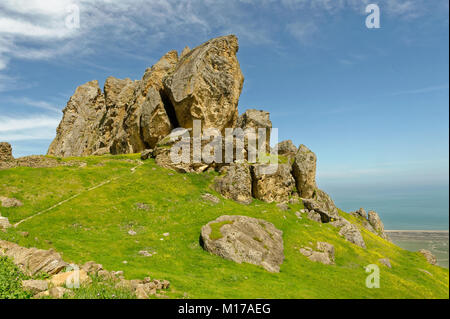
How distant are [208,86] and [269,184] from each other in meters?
30.1

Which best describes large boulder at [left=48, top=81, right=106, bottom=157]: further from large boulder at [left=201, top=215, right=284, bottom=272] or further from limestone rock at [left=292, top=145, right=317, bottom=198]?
large boulder at [left=201, top=215, right=284, bottom=272]

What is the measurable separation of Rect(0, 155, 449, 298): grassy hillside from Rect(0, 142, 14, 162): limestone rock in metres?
4.58

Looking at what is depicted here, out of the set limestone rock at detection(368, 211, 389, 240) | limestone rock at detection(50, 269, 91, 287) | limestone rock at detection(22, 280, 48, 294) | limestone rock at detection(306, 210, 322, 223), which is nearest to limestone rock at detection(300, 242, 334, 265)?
limestone rock at detection(306, 210, 322, 223)

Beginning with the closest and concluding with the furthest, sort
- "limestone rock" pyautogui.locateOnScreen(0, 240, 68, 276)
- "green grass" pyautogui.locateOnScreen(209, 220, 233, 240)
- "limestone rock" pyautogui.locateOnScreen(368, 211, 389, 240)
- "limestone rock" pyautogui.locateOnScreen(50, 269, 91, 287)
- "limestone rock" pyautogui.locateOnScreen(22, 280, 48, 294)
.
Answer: "limestone rock" pyautogui.locateOnScreen(22, 280, 48, 294)
"limestone rock" pyautogui.locateOnScreen(50, 269, 91, 287)
"limestone rock" pyautogui.locateOnScreen(0, 240, 68, 276)
"green grass" pyautogui.locateOnScreen(209, 220, 233, 240)
"limestone rock" pyautogui.locateOnScreen(368, 211, 389, 240)

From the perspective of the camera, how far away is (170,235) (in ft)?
109

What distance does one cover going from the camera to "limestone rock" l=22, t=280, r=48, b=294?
47.3ft

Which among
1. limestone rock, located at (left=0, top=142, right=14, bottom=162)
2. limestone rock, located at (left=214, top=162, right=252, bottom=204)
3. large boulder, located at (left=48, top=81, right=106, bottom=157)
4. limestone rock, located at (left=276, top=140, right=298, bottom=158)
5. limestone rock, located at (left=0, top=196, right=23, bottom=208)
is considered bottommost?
limestone rock, located at (left=0, top=196, right=23, bottom=208)

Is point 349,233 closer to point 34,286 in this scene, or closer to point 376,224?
point 34,286

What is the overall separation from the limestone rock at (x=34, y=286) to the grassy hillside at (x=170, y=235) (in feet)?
18.3

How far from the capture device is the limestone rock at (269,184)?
173ft

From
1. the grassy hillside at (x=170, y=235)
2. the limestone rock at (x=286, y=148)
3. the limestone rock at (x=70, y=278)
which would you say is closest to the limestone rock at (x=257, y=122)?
the limestone rock at (x=286, y=148)

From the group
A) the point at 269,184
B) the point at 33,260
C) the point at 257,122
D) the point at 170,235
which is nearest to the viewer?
the point at 33,260

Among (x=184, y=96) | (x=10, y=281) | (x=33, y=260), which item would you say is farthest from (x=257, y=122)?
(x=10, y=281)

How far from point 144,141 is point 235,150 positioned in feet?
102
